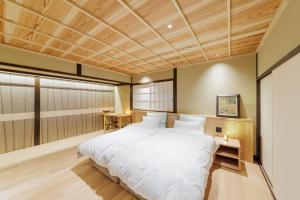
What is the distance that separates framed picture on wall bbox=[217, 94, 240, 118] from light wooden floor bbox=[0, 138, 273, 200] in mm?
1105

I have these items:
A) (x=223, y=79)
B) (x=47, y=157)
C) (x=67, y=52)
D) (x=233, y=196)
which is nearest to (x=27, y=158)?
(x=47, y=157)

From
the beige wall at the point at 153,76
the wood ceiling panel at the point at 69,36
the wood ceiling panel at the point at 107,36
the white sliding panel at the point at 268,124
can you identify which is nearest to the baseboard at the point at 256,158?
the white sliding panel at the point at 268,124

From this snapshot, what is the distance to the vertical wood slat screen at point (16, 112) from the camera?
10.4ft

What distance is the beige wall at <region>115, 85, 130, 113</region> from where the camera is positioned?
5328 mm

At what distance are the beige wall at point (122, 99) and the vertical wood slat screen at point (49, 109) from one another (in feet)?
1.65

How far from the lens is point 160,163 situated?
1590 mm

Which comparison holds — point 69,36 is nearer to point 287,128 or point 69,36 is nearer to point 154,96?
point 154,96

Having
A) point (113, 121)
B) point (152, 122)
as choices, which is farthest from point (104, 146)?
point (113, 121)

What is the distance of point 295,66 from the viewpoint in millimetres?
1157

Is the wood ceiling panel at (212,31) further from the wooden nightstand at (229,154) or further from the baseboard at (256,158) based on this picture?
the baseboard at (256,158)

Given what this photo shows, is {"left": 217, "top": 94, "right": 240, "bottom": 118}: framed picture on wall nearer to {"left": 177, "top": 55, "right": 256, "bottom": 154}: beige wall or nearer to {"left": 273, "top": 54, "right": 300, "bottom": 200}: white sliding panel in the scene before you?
{"left": 177, "top": 55, "right": 256, "bottom": 154}: beige wall

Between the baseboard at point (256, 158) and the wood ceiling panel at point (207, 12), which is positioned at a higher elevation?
the wood ceiling panel at point (207, 12)

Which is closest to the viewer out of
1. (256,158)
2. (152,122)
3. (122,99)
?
(256,158)

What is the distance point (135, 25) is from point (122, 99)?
160 inches
